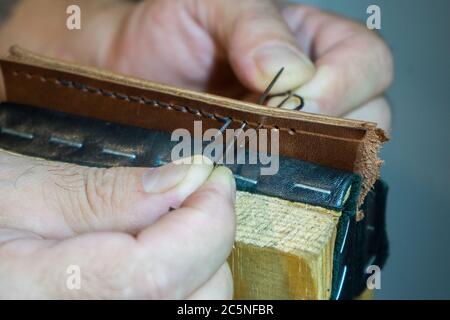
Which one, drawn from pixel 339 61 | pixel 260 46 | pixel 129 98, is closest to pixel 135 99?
pixel 129 98

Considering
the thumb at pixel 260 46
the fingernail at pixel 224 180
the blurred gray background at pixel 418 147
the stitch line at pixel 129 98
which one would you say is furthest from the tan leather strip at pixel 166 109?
the blurred gray background at pixel 418 147

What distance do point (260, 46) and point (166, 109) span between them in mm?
330

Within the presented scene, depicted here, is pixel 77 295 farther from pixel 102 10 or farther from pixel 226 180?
pixel 102 10

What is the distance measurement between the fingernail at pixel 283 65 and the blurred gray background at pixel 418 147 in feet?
2.60

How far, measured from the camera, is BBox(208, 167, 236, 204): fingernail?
0.65 m

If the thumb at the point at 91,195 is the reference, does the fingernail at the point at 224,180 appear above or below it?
above

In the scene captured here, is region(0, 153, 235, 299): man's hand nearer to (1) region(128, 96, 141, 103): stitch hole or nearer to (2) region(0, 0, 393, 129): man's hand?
(1) region(128, 96, 141, 103): stitch hole

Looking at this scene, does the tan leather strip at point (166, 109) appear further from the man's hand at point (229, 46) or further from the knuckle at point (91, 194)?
the man's hand at point (229, 46)

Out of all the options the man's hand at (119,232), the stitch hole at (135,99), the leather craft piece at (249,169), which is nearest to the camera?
the man's hand at (119,232)

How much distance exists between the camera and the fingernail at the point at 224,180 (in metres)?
0.65

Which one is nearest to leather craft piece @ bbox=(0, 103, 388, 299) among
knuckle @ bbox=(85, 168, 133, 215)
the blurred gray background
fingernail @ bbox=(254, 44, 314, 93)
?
knuckle @ bbox=(85, 168, 133, 215)

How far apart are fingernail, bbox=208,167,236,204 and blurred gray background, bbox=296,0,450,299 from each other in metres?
1.22

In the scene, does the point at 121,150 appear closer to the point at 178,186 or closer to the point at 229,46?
the point at 178,186

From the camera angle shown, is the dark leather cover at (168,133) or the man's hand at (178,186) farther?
the dark leather cover at (168,133)
